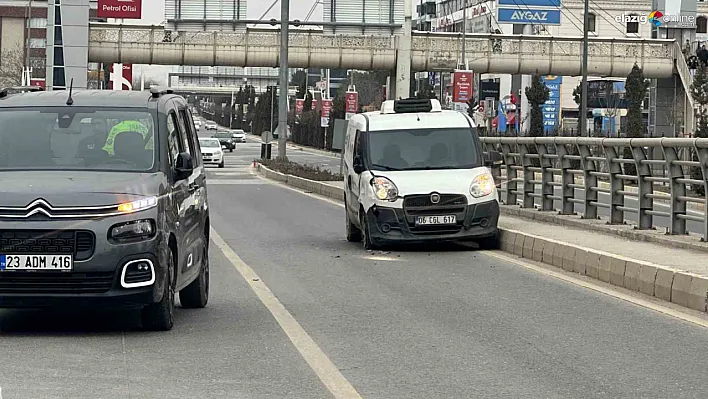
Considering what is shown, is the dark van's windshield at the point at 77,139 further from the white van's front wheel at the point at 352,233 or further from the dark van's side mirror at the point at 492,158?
the white van's front wheel at the point at 352,233

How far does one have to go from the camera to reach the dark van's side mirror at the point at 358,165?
1820 centimetres

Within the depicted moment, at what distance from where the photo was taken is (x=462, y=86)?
2218 inches

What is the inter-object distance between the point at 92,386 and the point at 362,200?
1066cm

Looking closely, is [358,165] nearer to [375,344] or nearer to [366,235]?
[366,235]

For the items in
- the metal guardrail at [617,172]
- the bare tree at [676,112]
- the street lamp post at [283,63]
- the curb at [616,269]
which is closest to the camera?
the curb at [616,269]

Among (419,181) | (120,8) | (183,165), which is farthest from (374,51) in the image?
(183,165)

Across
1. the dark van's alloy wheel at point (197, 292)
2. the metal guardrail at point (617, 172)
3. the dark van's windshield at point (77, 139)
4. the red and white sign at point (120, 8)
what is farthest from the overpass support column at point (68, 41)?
the dark van's windshield at point (77, 139)

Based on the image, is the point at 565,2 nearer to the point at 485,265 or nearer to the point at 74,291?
the point at 485,265

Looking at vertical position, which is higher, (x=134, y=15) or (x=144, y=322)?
(x=134, y=15)

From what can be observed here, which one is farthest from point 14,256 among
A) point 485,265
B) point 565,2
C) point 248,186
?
point 565,2

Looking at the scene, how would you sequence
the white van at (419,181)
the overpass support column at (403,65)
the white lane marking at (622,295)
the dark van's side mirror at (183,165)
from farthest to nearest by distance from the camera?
the overpass support column at (403,65) < the white van at (419,181) < the white lane marking at (622,295) < the dark van's side mirror at (183,165)

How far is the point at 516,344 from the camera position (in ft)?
30.1

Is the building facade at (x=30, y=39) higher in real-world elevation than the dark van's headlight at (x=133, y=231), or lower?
higher

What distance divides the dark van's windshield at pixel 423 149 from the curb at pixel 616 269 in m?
1.26
